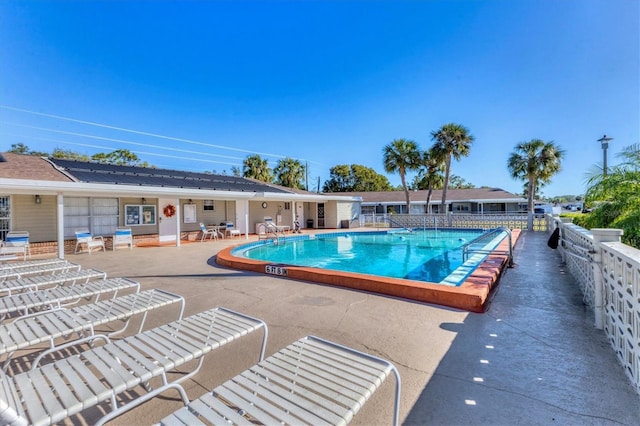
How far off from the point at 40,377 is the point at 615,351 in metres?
4.64

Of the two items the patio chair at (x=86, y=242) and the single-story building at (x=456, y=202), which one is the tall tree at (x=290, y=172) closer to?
the single-story building at (x=456, y=202)

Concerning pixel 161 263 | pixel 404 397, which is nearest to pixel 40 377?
pixel 404 397

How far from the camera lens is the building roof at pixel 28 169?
34.6 feet

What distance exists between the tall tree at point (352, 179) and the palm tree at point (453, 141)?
26292 millimetres

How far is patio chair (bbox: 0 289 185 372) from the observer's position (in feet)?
7.75

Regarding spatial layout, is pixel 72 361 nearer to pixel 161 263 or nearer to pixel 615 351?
pixel 615 351

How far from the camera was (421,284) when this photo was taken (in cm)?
495

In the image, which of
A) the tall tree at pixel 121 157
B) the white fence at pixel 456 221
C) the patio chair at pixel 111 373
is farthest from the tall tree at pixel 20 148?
the patio chair at pixel 111 373

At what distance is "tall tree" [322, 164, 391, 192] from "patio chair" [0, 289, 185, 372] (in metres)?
48.8

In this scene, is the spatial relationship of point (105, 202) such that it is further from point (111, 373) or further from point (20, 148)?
point (20, 148)

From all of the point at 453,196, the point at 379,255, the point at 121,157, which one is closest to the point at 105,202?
the point at 379,255

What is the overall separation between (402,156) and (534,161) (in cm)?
950

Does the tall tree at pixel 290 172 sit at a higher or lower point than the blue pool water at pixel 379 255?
higher

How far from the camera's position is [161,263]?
28.5 ft
